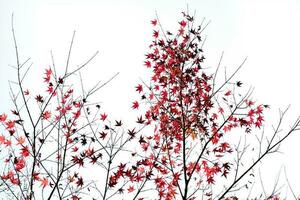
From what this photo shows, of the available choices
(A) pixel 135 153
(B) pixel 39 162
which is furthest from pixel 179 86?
(B) pixel 39 162

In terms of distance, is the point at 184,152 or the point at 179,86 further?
the point at 179,86

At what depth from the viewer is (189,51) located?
7758mm

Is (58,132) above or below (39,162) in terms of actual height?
above

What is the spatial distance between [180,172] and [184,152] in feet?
1.31

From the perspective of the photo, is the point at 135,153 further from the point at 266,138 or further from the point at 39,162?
the point at 266,138

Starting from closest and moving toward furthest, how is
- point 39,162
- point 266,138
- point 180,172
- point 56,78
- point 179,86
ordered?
1. point 39,162
2. point 56,78
3. point 266,138
4. point 180,172
5. point 179,86

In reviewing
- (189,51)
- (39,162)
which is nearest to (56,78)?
(39,162)

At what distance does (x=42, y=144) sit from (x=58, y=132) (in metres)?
0.30

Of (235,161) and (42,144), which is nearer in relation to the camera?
(42,144)

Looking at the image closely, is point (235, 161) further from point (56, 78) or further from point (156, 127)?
point (56, 78)

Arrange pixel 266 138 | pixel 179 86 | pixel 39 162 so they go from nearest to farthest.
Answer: pixel 39 162 < pixel 266 138 < pixel 179 86

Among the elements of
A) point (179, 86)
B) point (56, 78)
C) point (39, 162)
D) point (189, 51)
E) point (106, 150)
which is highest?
point (189, 51)

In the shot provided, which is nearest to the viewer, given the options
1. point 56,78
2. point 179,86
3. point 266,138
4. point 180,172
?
point 56,78

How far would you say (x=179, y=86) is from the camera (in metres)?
7.45
